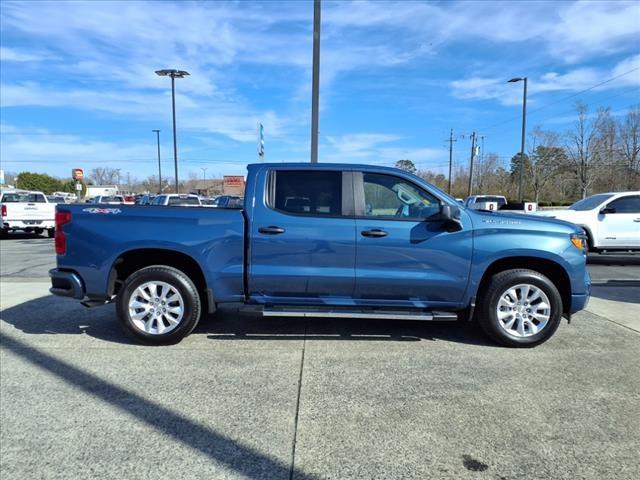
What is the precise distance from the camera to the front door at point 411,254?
4.68m

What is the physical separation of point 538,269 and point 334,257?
2215mm

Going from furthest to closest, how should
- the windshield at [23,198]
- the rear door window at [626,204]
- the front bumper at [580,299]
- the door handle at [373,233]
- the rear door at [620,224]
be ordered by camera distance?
the windshield at [23,198]
the rear door window at [626,204]
the rear door at [620,224]
the front bumper at [580,299]
the door handle at [373,233]

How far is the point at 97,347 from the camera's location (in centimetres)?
480

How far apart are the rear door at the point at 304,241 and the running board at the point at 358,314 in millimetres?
154

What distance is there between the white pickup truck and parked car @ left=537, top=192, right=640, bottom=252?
17569 millimetres

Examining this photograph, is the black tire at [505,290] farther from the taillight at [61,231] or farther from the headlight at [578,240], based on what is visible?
the taillight at [61,231]

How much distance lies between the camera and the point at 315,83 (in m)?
9.24

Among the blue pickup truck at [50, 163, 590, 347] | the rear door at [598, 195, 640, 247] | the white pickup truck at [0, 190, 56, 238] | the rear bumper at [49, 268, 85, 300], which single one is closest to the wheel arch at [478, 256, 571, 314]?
the blue pickup truck at [50, 163, 590, 347]

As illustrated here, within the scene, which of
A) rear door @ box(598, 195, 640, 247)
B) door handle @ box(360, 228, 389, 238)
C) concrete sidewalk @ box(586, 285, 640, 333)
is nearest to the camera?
door handle @ box(360, 228, 389, 238)

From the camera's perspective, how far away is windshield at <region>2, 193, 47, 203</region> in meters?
18.2

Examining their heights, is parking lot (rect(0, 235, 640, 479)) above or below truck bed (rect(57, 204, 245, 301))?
below

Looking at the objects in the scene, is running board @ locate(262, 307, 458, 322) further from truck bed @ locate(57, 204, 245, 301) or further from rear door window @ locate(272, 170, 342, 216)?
rear door window @ locate(272, 170, 342, 216)

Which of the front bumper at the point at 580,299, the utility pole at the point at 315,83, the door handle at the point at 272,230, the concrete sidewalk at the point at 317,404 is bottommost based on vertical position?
the concrete sidewalk at the point at 317,404

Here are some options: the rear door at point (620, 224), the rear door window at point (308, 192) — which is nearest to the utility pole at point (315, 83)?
the rear door window at point (308, 192)
